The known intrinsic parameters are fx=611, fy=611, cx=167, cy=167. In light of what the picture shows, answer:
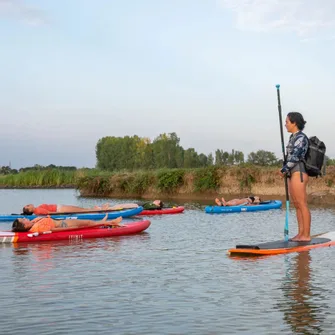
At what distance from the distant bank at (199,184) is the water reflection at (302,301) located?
21.1 m

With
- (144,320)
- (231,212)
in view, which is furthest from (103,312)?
(231,212)

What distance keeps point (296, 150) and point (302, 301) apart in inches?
166

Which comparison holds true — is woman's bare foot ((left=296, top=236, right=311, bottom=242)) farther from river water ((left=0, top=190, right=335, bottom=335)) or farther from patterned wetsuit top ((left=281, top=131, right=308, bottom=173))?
patterned wetsuit top ((left=281, top=131, right=308, bottom=173))

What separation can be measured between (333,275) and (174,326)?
3.48 m

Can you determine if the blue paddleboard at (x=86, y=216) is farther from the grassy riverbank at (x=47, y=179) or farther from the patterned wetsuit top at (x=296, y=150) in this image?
the grassy riverbank at (x=47, y=179)

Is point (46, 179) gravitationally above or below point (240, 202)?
above

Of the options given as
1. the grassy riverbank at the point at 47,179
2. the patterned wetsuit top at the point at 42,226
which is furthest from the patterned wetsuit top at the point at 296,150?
the grassy riverbank at the point at 47,179

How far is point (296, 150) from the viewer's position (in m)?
10.9

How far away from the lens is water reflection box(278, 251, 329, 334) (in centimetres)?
618

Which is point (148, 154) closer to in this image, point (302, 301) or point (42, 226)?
point (42, 226)

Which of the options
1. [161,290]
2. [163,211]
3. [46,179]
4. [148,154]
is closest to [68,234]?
[161,290]

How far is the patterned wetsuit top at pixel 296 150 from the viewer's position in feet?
35.8

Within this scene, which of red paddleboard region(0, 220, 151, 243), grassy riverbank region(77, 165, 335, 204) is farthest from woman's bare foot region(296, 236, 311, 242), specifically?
grassy riverbank region(77, 165, 335, 204)

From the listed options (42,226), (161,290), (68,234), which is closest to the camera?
(161,290)
